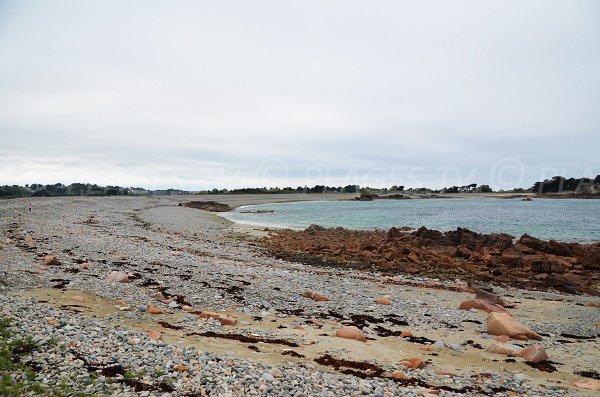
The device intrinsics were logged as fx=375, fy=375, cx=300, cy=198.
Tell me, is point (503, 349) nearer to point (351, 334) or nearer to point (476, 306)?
point (351, 334)

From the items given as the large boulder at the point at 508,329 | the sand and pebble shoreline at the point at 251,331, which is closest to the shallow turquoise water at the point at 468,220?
the sand and pebble shoreline at the point at 251,331

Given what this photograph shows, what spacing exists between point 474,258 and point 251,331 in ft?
64.7

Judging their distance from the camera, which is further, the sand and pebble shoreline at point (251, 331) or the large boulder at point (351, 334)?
the large boulder at point (351, 334)

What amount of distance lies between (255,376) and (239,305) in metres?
5.10

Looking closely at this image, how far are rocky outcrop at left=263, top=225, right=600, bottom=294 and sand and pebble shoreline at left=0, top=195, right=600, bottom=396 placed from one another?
4.04 metres

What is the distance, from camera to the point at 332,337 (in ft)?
28.1

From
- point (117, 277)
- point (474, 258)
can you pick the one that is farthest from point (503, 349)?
point (474, 258)

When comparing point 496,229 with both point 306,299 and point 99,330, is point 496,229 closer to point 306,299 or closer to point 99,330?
point 306,299

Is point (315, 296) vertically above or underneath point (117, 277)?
underneath

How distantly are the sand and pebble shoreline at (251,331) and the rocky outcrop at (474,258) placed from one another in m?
4.04

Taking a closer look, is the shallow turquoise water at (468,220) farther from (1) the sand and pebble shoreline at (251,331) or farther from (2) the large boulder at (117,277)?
(2) the large boulder at (117,277)

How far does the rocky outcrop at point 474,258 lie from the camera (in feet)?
63.6

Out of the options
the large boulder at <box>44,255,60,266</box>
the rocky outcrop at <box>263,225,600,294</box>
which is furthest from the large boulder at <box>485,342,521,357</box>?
the large boulder at <box>44,255,60,266</box>

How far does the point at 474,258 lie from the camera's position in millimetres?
23984
